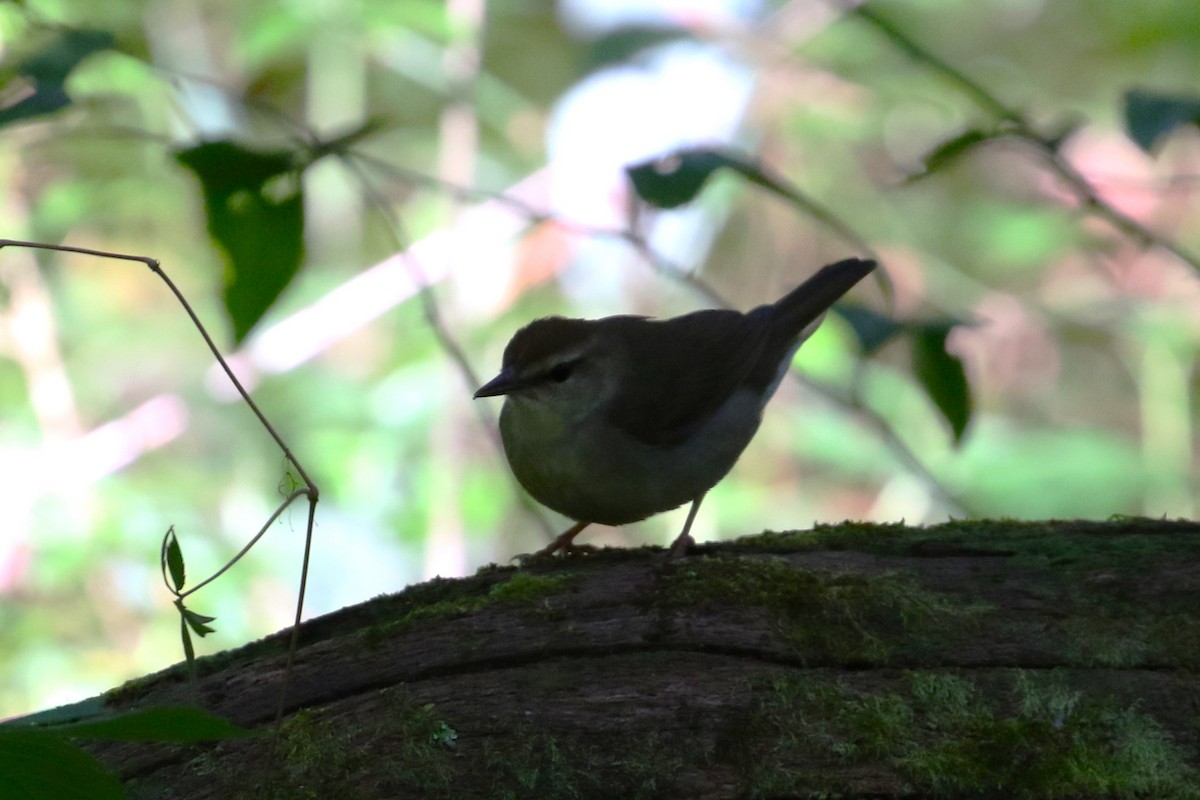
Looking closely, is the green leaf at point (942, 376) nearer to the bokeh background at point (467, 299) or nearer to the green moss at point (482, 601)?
the green moss at point (482, 601)

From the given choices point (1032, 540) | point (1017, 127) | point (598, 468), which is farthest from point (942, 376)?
point (598, 468)

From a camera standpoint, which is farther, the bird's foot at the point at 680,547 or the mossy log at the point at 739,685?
the bird's foot at the point at 680,547

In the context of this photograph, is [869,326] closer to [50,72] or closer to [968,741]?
[968,741]

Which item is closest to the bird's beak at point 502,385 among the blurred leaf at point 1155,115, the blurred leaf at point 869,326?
the blurred leaf at point 869,326

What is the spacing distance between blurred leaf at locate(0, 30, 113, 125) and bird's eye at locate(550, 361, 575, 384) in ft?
5.02

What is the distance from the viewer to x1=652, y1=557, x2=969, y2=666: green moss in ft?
7.86

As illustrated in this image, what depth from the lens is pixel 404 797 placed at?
208cm

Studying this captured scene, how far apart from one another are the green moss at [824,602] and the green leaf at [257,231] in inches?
43.7

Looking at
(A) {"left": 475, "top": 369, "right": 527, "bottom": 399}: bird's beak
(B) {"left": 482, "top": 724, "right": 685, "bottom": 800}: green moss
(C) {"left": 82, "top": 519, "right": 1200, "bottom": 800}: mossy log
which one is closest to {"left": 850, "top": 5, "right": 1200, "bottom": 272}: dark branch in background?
(C) {"left": 82, "top": 519, "right": 1200, "bottom": 800}: mossy log

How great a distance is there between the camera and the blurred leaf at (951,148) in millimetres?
2503

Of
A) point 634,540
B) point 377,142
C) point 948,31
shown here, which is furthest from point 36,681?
point 948,31

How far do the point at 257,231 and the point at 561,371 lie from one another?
118 centimetres

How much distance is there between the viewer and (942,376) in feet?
9.05

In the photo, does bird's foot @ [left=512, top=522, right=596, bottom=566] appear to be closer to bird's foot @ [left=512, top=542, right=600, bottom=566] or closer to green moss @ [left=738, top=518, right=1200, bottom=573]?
bird's foot @ [left=512, top=542, right=600, bottom=566]
